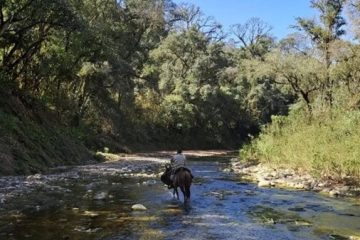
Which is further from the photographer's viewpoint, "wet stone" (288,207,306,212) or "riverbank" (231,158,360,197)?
"riverbank" (231,158,360,197)

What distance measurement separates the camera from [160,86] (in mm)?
61469

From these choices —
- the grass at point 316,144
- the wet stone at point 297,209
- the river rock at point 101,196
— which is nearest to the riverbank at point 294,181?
the grass at point 316,144

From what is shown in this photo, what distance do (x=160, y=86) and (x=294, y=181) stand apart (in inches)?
1595

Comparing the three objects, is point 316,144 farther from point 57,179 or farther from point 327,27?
point 327,27

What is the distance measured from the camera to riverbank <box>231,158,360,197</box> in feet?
62.1

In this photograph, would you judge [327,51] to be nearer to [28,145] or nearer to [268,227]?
[28,145]

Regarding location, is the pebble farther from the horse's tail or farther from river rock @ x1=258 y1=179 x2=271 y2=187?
the horse's tail

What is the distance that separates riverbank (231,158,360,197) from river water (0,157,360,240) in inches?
39.5

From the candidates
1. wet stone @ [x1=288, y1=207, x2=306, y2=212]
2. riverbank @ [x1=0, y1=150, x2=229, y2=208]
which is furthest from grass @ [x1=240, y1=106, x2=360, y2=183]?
riverbank @ [x1=0, y1=150, x2=229, y2=208]

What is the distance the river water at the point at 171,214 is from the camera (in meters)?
11.7

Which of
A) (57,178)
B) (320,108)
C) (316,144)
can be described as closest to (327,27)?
(320,108)

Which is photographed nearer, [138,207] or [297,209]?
[138,207]

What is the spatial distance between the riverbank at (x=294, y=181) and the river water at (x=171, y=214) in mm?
1003

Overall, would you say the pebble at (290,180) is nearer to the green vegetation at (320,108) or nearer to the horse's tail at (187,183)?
the green vegetation at (320,108)
